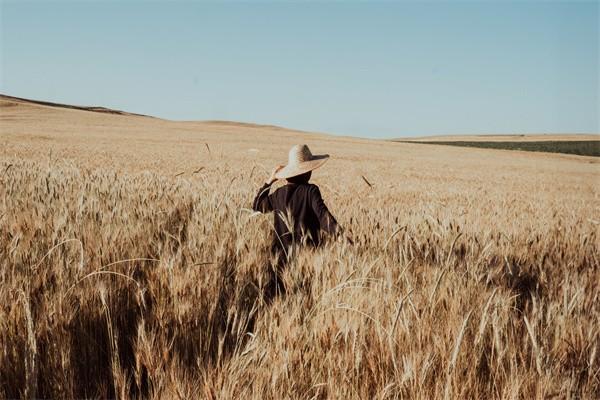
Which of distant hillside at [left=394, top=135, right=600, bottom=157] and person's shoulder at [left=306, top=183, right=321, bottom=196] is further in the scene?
distant hillside at [left=394, top=135, right=600, bottom=157]

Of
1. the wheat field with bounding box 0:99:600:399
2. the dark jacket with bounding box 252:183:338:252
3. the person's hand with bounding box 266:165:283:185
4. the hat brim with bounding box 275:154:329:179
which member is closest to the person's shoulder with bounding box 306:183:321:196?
the dark jacket with bounding box 252:183:338:252

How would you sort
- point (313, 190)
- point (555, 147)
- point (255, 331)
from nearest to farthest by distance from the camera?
1. point (255, 331)
2. point (313, 190)
3. point (555, 147)

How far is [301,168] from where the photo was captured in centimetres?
355

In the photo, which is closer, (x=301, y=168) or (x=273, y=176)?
(x=301, y=168)

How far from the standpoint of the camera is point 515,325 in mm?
1557

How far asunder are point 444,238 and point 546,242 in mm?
1181

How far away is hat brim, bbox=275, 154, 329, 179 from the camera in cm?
351

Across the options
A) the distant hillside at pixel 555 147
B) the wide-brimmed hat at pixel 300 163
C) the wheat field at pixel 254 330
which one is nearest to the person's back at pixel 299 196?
the wide-brimmed hat at pixel 300 163

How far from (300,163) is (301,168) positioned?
76 mm

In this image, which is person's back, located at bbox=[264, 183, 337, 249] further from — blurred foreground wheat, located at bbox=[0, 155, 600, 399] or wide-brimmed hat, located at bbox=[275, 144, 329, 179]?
blurred foreground wheat, located at bbox=[0, 155, 600, 399]

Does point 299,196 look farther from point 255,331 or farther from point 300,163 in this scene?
point 255,331

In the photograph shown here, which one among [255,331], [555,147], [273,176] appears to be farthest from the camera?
[555,147]

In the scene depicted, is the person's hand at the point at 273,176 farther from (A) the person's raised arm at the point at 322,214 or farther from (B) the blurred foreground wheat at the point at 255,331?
(B) the blurred foreground wheat at the point at 255,331

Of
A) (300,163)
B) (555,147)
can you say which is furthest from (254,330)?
(555,147)
